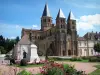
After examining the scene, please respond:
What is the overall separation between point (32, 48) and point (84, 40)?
5390 cm

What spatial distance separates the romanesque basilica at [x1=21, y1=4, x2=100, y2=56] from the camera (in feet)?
257

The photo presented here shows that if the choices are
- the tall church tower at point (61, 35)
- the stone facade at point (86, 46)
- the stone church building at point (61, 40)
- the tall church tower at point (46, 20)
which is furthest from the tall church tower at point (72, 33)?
the tall church tower at point (46, 20)

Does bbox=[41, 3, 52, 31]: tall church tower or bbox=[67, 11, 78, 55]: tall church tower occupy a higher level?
bbox=[41, 3, 52, 31]: tall church tower

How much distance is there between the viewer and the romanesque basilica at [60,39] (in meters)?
78.2

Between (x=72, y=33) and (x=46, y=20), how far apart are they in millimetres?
17284

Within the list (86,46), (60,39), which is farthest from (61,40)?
(86,46)

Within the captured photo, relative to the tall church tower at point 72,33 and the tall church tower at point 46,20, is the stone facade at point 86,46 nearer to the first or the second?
the tall church tower at point 72,33

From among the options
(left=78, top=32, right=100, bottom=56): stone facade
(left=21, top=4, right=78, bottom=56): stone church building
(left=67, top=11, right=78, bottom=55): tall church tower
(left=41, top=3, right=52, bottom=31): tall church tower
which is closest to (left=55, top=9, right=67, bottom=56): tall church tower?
(left=21, top=4, right=78, bottom=56): stone church building

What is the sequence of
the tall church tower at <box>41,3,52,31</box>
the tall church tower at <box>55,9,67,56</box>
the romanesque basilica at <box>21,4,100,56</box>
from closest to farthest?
1. the tall church tower at <box>55,9,67,56</box>
2. the romanesque basilica at <box>21,4,100,56</box>
3. the tall church tower at <box>41,3,52,31</box>

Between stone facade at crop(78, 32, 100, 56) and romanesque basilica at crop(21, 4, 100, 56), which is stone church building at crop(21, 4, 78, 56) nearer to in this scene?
romanesque basilica at crop(21, 4, 100, 56)

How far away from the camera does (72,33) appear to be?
81.2m

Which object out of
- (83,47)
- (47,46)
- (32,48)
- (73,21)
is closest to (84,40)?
(83,47)

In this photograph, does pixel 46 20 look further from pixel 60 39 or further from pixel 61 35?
pixel 60 39

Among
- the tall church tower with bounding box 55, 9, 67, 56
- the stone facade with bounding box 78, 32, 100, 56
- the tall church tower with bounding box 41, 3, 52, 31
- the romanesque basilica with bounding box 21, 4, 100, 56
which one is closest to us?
the tall church tower with bounding box 55, 9, 67, 56
